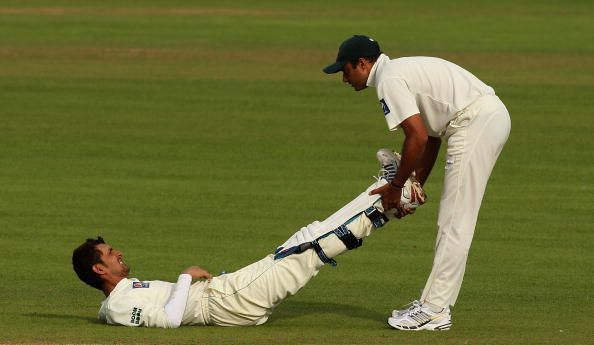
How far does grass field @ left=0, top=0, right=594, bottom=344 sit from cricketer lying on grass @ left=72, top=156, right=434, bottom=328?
0.15 m

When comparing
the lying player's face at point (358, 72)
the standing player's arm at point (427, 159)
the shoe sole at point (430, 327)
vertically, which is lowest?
the shoe sole at point (430, 327)

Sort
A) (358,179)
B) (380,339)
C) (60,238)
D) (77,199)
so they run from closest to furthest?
(380,339) < (60,238) < (77,199) < (358,179)

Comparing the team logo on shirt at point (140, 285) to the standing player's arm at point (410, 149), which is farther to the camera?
the team logo on shirt at point (140, 285)

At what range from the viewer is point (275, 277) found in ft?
26.3

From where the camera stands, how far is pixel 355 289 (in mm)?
9602

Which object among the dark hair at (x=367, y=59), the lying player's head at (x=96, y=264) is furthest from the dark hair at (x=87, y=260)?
the dark hair at (x=367, y=59)

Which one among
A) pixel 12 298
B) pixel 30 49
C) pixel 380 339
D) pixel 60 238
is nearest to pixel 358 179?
pixel 60 238

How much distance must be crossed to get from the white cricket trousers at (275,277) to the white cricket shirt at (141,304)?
0.08m

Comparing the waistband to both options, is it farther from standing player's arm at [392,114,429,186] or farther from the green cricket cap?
the green cricket cap

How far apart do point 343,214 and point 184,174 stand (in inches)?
279

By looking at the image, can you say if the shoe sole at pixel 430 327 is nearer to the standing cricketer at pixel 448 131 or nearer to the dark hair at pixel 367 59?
the standing cricketer at pixel 448 131

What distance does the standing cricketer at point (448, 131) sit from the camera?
7.90 meters

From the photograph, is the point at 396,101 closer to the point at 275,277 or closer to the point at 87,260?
the point at 275,277

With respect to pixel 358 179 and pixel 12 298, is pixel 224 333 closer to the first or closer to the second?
pixel 12 298
